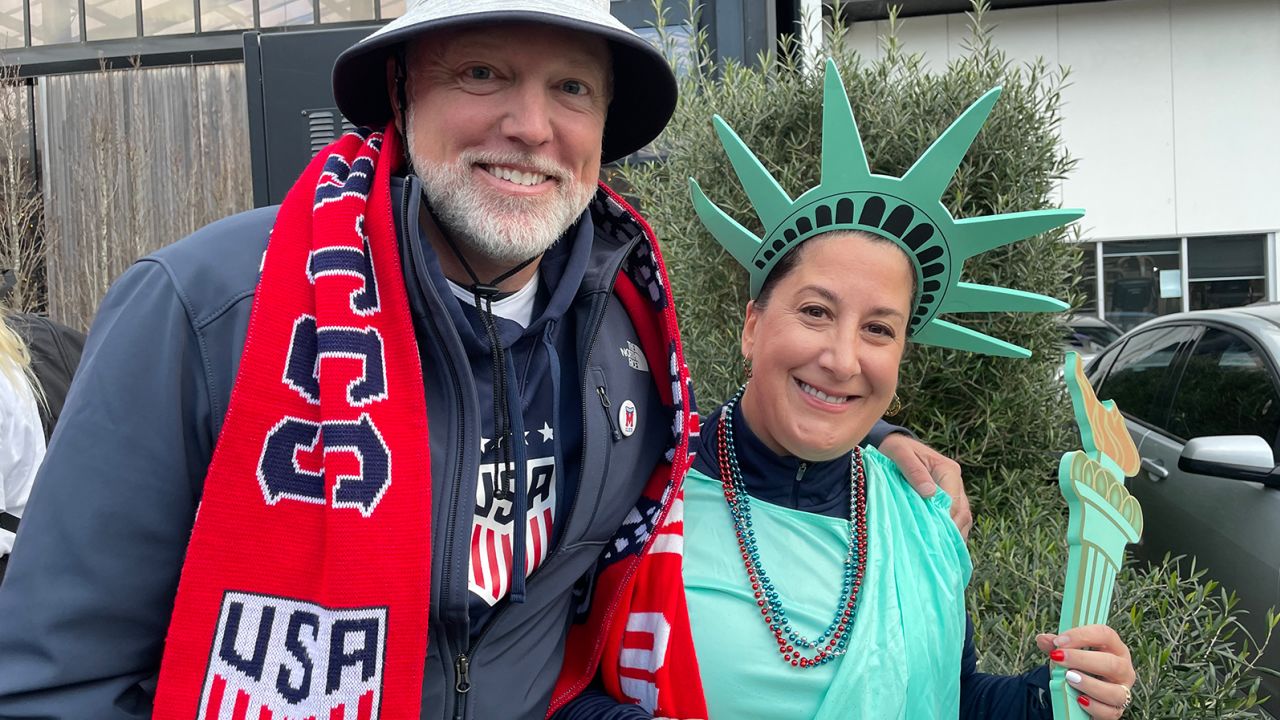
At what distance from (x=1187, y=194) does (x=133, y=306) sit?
47.2 feet

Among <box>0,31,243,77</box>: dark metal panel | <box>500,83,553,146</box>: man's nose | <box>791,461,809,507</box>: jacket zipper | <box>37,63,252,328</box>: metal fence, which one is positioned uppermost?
<box>0,31,243,77</box>: dark metal panel

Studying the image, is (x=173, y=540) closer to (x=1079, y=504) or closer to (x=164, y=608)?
(x=164, y=608)

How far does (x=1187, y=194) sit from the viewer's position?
12.7m

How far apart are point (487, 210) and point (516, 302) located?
169mm

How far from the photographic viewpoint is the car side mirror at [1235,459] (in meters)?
3.25

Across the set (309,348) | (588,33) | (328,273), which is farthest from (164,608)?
(588,33)

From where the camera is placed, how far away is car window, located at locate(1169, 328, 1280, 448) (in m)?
3.65

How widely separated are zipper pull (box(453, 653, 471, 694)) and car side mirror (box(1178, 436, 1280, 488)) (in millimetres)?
3028

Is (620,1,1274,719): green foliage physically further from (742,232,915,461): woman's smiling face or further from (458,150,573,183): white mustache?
(458,150,573,183): white mustache

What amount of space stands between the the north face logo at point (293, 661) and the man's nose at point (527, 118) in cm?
76

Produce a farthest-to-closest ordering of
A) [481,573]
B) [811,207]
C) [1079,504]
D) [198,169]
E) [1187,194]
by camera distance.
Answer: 1. [1187,194]
2. [198,169]
3. [811,207]
4. [1079,504]
5. [481,573]

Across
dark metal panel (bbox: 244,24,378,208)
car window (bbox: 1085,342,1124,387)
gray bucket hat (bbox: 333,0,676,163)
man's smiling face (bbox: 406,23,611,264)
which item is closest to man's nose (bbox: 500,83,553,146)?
man's smiling face (bbox: 406,23,611,264)

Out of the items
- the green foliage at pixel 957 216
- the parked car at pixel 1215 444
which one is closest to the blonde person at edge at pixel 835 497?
the green foliage at pixel 957 216

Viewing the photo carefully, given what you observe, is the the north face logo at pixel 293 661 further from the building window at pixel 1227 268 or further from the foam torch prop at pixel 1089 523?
the building window at pixel 1227 268
